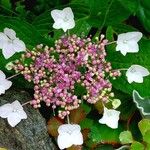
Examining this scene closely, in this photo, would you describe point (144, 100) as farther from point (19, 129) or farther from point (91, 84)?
point (19, 129)

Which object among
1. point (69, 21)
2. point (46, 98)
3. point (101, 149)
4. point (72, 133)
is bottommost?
point (101, 149)

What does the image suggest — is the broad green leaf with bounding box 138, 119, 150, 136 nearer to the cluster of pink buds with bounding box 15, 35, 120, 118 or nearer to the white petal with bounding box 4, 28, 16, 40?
the cluster of pink buds with bounding box 15, 35, 120, 118

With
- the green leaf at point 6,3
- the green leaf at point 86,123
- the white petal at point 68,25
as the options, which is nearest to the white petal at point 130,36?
the white petal at point 68,25

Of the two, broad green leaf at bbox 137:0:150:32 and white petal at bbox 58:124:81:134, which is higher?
broad green leaf at bbox 137:0:150:32

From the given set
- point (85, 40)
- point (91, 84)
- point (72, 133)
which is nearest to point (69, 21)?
point (85, 40)

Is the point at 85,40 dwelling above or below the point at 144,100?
above

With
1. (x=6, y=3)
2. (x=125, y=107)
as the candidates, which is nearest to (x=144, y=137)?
(x=125, y=107)

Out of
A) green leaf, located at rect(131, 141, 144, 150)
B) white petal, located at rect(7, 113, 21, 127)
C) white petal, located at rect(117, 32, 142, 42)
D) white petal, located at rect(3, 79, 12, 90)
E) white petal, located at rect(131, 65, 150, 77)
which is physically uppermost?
white petal, located at rect(117, 32, 142, 42)

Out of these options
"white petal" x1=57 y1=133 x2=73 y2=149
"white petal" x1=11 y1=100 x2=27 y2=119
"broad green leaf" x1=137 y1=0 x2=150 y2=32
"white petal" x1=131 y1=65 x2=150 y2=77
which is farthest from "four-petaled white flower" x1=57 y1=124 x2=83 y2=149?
"broad green leaf" x1=137 y1=0 x2=150 y2=32
